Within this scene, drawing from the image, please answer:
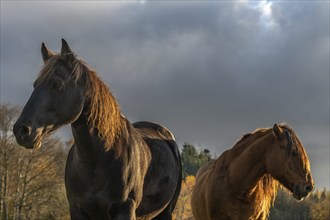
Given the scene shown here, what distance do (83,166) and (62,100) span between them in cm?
94

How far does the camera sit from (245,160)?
10258 mm

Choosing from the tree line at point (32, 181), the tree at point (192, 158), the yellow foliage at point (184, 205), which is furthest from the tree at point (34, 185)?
the tree at point (192, 158)

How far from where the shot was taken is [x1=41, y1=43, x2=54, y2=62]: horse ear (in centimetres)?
Result: 608

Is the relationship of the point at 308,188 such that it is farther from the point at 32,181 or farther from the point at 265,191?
the point at 32,181

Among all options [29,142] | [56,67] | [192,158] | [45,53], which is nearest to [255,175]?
[45,53]

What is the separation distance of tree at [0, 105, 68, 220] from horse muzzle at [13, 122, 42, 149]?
3462cm

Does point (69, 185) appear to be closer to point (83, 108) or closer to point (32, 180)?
point (83, 108)

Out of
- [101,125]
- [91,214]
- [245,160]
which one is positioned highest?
[245,160]

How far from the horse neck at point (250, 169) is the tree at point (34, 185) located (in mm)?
30357

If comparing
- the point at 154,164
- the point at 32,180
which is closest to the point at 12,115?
the point at 32,180

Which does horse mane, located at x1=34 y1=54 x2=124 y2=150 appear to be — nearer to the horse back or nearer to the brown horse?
the horse back

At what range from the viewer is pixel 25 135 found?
520cm

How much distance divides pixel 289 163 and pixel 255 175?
89 cm

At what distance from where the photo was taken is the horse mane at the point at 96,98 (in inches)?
224
